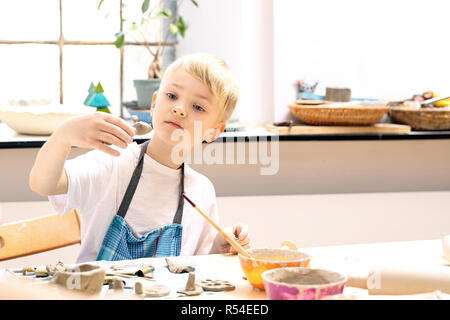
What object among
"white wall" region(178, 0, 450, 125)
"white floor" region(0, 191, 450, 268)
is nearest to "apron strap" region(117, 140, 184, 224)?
"white floor" region(0, 191, 450, 268)

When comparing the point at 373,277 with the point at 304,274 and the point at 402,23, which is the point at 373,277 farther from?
the point at 402,23

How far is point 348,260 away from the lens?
1.13 metres

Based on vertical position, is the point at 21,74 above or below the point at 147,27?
below

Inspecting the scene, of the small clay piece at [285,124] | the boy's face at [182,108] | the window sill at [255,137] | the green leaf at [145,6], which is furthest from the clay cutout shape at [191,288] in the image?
the green leaf at [145,6]

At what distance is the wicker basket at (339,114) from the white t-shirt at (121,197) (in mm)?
1153

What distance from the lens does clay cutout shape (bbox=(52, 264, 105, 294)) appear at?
83 centimetres

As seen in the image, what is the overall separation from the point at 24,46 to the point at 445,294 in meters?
2.25

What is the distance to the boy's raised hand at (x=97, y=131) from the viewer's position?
41.6 inches

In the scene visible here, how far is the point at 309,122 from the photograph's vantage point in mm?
2525

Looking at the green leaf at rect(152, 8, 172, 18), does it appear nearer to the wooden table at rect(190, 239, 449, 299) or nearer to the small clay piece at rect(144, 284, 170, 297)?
the wooden table at rect(190, 239, 449, 299)

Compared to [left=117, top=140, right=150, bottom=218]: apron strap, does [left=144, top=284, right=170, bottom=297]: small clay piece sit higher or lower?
lower

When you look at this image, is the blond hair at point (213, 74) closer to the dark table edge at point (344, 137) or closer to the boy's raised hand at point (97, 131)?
the boy's raised hand at point (97, 131)

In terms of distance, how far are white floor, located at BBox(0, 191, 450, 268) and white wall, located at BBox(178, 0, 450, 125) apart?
1.35 feet

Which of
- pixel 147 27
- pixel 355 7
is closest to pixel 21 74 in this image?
pixel 147 27
